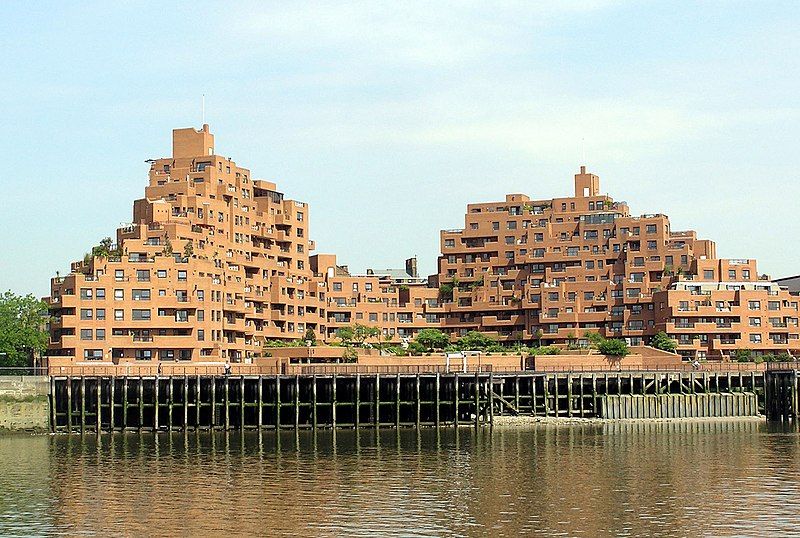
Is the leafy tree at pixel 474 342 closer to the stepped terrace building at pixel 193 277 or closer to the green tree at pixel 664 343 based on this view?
the green tree at pixel 664 343

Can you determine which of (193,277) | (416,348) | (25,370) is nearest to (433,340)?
(416,348)

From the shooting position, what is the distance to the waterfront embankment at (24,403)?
12850 cm

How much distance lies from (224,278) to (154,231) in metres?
10.3

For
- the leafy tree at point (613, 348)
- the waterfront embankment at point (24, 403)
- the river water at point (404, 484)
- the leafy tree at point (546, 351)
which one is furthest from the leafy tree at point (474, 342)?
the waterfront embankment at point (24, 403)

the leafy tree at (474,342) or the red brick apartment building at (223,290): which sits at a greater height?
the red brick apartment building at (223,290)

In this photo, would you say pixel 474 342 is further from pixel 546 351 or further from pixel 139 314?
pixel 139 314

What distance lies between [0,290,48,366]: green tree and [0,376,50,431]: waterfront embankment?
29.4m

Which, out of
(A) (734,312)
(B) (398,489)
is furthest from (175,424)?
(A) (734,312)

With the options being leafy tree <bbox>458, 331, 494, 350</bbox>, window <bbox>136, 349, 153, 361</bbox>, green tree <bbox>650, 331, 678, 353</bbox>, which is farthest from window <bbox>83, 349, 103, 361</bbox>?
green tree <bbox>650, 331, 678, 353</bbox>

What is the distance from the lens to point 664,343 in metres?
185

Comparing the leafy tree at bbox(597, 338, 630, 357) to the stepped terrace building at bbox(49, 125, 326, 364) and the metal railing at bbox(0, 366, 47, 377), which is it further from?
the metal railing at bbox(0, 366, 47, 377)

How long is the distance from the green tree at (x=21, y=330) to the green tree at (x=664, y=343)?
259 ft

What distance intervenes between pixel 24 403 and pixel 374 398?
33462 mm

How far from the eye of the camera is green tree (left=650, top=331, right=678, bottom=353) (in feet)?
604
